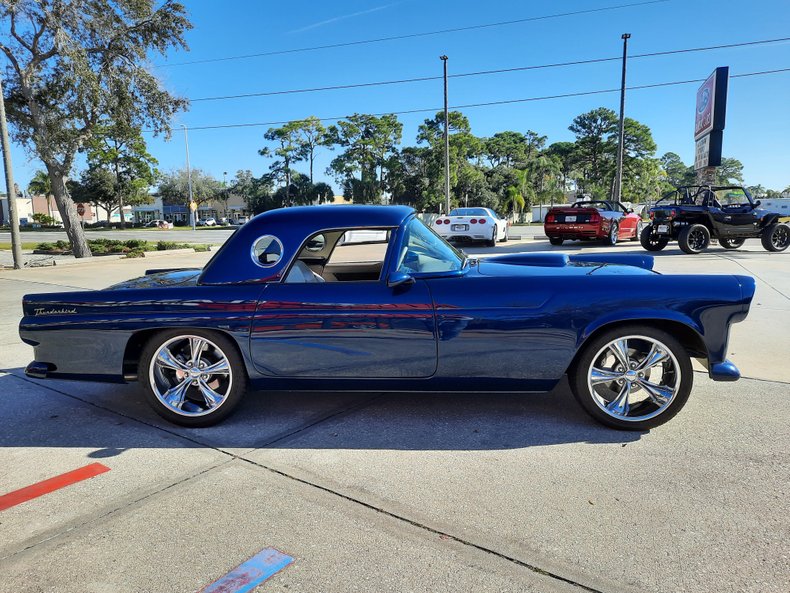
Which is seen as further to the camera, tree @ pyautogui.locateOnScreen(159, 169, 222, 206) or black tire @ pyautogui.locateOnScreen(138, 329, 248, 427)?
tree @ pyautogui.locateOnScreen(159, 169, 222, 206)

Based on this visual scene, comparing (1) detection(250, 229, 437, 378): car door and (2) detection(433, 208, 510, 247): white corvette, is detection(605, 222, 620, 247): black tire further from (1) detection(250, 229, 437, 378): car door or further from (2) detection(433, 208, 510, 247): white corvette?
(1) detection(250, 229, 437, 378): car door

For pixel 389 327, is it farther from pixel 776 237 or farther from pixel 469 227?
pixel 776 237

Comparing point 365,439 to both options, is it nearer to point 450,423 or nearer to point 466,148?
point 450,423

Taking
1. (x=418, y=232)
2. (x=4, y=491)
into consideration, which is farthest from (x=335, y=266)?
(x=4, y=491)

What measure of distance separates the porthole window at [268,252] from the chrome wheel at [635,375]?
6.75 feet

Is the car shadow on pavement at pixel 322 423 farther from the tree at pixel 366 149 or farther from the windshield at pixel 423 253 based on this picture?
the tree at pixel 366 149

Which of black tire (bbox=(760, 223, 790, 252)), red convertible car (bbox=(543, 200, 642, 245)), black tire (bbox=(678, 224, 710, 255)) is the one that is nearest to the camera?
black tire (bbox=(678, 224, 710, 255))

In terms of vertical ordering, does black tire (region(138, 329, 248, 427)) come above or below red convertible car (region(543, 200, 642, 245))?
below

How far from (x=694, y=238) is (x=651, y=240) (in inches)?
45.3

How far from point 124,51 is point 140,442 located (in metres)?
16.8

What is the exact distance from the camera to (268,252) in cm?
338

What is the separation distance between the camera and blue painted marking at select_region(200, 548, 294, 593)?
1.98 metres

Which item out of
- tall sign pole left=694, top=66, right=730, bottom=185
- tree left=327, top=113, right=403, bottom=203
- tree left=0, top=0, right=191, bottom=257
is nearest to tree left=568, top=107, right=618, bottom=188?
tree left=327, top=113, right=403, bottom=203

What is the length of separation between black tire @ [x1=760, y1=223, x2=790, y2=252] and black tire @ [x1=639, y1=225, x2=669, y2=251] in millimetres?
2280
